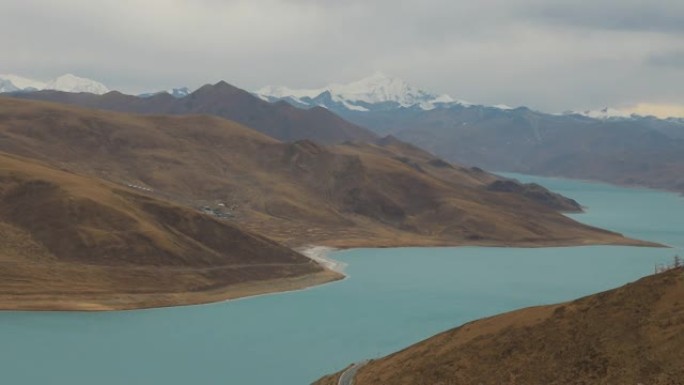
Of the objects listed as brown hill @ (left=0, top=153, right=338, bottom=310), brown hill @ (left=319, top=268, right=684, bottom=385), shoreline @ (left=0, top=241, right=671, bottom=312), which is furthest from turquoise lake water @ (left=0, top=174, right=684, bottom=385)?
brown hill @ (left=319, top=268, right=684, bottom=385)

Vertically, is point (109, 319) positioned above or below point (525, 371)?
below

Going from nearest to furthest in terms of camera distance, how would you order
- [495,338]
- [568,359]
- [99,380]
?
[568,359] < [495,338] < [99,380]

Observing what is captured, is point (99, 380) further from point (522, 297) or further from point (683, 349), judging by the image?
point (522, 297)

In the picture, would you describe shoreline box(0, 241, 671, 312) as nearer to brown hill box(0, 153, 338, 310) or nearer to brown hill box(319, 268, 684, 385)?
brown hill box(0, 153, 338, 310)

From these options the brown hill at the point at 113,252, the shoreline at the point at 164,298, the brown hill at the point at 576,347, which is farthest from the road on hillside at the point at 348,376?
the brown hill at the point at 113,252

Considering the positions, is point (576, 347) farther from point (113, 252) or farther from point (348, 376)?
point (113, 252)

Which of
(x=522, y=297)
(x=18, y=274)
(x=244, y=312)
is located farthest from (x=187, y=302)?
(x=522, y=297)

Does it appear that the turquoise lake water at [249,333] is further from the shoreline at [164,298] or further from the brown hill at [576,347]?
the brown hill at [576,347]
